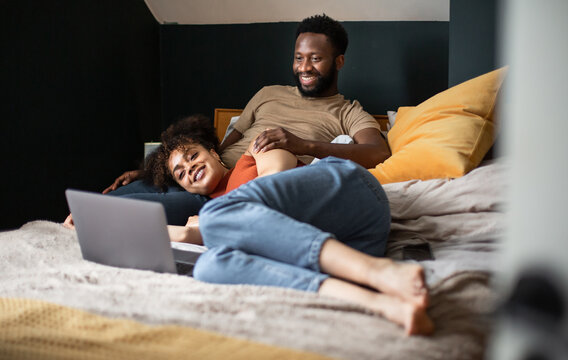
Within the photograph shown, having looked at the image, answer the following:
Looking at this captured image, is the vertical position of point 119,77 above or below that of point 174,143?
above

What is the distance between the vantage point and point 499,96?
1.64m

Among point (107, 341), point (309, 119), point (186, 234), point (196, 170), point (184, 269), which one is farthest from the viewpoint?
point (309, 119)

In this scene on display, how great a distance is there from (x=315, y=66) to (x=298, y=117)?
0.29m

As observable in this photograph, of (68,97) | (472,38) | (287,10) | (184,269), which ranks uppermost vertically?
(287,10)

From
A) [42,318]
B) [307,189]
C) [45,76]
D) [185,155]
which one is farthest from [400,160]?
[45,76]

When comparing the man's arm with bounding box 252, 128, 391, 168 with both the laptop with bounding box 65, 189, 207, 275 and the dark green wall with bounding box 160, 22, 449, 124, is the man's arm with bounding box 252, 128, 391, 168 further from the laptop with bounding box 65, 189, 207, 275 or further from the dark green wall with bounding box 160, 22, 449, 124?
the dark green wall with bounding box 160, 22, 449, 124

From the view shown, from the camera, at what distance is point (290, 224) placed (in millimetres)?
955

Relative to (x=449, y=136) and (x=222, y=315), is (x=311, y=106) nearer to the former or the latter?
(x=449, y=136)

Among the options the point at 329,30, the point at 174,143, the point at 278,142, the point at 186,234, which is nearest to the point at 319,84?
the point at 329,30

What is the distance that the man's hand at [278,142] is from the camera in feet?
5.54

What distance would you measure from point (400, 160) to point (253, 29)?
1789mm

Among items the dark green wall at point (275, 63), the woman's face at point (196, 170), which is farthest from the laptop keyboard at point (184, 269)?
the dark green wall at point (275, 63)

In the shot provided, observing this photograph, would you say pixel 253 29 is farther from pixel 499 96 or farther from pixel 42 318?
pixel 42 318

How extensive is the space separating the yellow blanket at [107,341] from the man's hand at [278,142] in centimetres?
96
